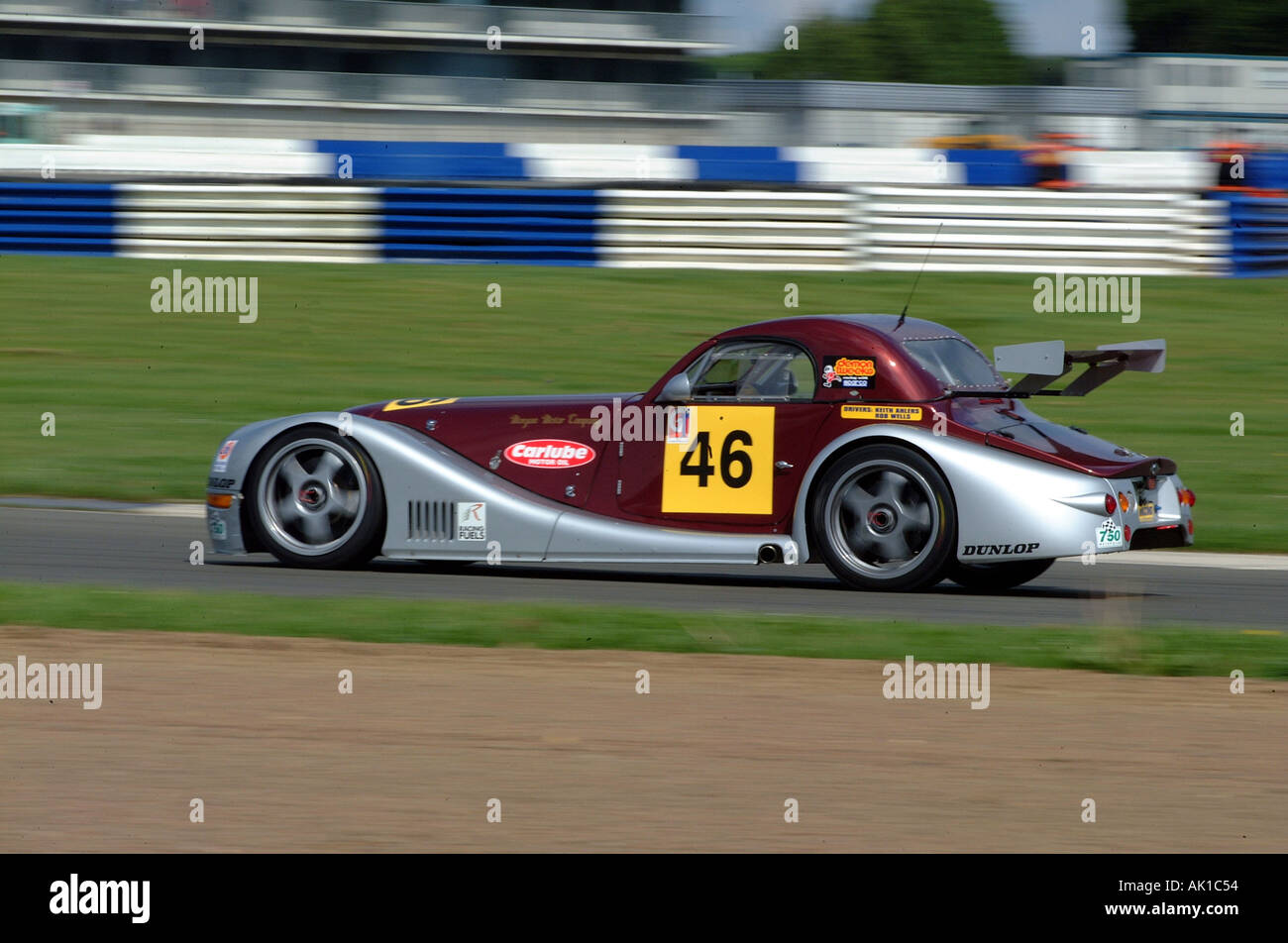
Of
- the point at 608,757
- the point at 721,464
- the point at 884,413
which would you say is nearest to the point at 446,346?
the point at 721,464

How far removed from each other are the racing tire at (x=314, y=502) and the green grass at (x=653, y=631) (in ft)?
3.68

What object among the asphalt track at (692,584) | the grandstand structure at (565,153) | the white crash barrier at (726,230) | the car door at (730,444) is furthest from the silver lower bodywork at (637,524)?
the white crash barrier at (726,230)

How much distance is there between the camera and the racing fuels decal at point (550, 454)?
29.9 ft

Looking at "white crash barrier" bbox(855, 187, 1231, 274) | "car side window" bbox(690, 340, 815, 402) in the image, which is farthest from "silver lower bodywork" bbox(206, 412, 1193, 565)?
"white crash barrier" bbox(855, 187, 1231, 274)

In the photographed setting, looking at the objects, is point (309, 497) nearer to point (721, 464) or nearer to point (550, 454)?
point (550, 454)

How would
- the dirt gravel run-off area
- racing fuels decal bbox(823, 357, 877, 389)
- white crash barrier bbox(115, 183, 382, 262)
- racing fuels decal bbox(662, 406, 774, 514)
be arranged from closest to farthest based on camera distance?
1. the dirt gravel run-off area
2. racing fuels decal bbox(823, 357, 877, 389)
3. racing fuels decal bbox(662, 406, 774, 514)
4. white crash barrier bbox(115, 183, 382, 262)

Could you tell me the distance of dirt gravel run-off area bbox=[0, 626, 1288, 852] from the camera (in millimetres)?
4746

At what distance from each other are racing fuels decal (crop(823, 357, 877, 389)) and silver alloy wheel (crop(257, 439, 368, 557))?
253 centimetres

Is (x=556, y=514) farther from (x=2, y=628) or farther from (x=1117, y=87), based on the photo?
(x=1117, y=87)

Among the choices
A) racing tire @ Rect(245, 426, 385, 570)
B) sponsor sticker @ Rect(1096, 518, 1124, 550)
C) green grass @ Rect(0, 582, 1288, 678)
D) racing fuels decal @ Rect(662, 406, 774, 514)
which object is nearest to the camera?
green grass @ Rect(0, 582, 1288, 678)

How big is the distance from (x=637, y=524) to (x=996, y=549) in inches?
70.6

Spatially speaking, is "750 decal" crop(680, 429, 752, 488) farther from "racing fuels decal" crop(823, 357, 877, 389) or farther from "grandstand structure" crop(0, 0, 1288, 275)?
"grandstand structure" crop(0, 0, 1288, 275)

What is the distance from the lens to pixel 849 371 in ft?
28.8

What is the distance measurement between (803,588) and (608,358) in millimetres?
8084
